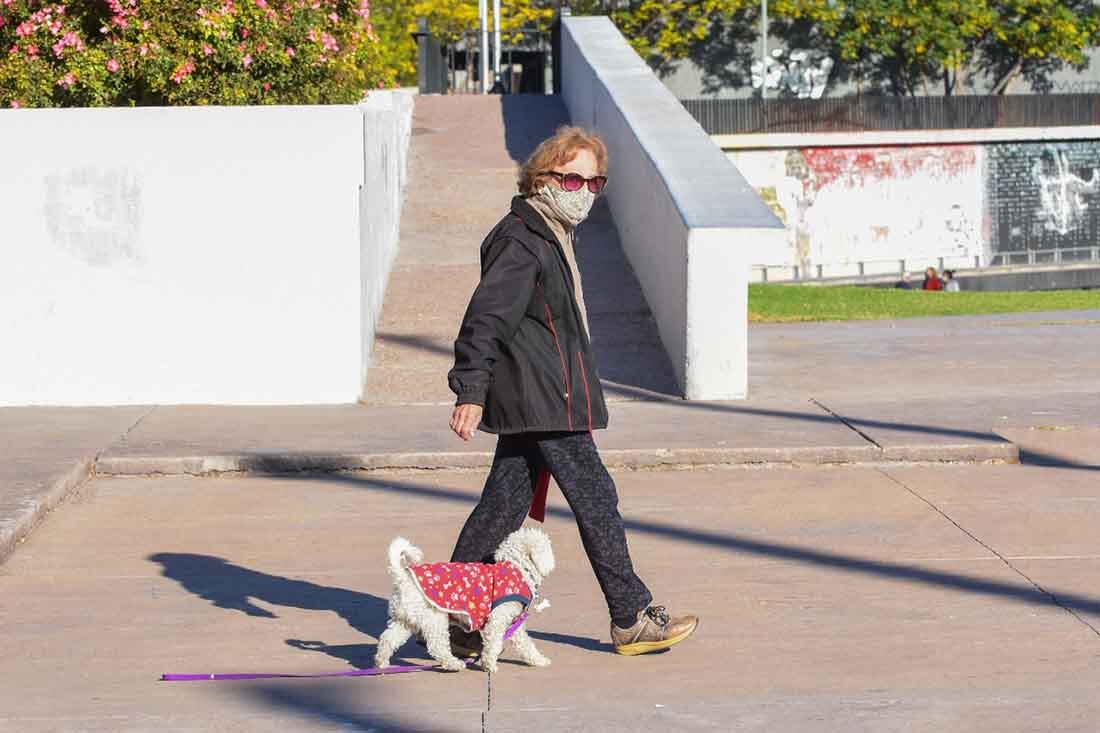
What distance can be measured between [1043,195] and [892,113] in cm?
444

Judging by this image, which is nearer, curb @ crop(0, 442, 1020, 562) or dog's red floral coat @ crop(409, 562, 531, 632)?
dog's red floral coat @ crop(409, 562, 531, 632)

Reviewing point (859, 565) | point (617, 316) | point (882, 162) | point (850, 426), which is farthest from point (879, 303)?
point (882, 162)

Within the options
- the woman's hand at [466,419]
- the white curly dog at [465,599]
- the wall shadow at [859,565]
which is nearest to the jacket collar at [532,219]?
the woman's hand at [466,419]

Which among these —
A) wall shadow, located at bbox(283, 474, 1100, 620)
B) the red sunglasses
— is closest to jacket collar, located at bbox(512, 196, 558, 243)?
the red sunglasses

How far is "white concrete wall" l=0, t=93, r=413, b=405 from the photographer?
11930 mm

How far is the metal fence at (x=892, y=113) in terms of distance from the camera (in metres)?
45.6

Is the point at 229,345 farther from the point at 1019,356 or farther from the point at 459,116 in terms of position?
the point at 459,116

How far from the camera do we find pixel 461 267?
52.3 ft

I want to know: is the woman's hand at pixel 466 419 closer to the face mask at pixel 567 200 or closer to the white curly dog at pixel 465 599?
the white curly dog at pixel 465 599

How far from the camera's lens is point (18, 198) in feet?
39.3

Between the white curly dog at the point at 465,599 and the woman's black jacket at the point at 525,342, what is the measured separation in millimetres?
412

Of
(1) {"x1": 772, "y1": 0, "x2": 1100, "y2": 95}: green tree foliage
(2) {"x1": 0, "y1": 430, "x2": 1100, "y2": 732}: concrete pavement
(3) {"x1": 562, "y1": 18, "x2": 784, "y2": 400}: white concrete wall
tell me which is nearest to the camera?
(2) {"x1": 0, "y1": 430, "x2": 1100, "y2": 732}: concrete pavement

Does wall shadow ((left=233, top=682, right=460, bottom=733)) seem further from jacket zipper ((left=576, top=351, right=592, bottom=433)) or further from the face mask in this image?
the face mask

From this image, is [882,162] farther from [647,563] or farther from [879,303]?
[647,563]
